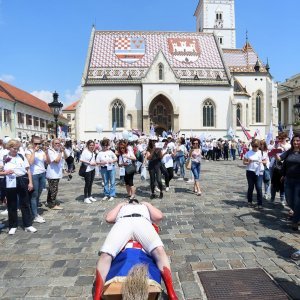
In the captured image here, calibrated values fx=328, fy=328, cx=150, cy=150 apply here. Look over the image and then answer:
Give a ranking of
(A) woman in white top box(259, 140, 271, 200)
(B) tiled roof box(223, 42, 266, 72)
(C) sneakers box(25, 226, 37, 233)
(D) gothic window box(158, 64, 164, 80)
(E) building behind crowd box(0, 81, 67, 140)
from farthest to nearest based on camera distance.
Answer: (B) tiled roof box(223, 42, 266, 72) < (D) gothic window box(158, 64, 164, 80) < (E) building behind crowd box(0, 81, 67, 140) < (A) woman in white top box(259, 140, 271, 200) < (C) sneakers box(25, 226, 37, 233)

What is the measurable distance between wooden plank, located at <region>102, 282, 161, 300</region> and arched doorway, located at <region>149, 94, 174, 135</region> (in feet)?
129

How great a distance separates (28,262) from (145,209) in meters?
2.15

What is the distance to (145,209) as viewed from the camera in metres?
3.64

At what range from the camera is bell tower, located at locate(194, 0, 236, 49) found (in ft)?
198

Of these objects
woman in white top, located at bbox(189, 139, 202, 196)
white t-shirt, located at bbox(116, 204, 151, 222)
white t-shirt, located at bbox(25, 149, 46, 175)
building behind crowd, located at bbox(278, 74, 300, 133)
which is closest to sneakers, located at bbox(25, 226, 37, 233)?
white t-shirt, located at bbox(25, 149, 46, 175)

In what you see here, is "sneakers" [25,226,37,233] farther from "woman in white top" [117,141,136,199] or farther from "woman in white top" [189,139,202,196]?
"woman in white top" [189,139,202,196]

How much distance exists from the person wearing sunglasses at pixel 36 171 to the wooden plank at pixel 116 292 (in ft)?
15.0

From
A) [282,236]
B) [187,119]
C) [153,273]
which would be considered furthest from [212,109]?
[153,273]

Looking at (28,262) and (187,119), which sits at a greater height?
(187,119)

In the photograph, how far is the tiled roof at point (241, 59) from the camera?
1925 inches

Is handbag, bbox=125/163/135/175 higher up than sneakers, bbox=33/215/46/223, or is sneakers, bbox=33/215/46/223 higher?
handbag, bbox=125/163/135/175

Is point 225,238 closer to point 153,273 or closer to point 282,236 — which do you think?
point 282,236

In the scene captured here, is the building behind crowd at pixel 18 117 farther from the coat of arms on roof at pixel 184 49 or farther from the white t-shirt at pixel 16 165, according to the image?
the white t-shirt at pixel 16 165

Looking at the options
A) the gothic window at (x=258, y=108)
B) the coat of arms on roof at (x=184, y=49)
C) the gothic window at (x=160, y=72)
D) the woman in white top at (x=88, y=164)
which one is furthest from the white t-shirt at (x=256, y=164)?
A: the gothic window at (x=258, y=108)
